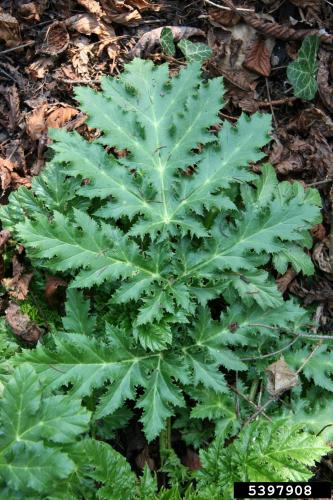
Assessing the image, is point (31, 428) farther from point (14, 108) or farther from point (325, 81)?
point (325, 81)

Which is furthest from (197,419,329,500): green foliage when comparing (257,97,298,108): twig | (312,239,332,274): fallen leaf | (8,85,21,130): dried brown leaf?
(8,85,21,130): dried brown leaf

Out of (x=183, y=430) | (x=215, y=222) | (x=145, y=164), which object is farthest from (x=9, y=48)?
(x=183, y=430)

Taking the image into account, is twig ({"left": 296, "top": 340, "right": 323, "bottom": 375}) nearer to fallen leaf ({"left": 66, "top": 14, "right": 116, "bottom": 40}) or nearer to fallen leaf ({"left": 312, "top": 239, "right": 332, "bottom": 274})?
fallen leaf ({"left": 312, "top": 239, "right": 332, "bottom": 274})

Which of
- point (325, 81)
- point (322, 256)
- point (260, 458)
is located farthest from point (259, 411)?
point (325, 81)

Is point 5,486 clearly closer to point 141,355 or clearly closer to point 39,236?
point 141,355

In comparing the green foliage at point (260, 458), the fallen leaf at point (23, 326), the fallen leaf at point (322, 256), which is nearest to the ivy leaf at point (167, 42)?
the fallen leaf at point (322, 256)

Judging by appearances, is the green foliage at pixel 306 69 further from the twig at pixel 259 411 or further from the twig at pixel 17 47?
the twig at pixel 259 411
